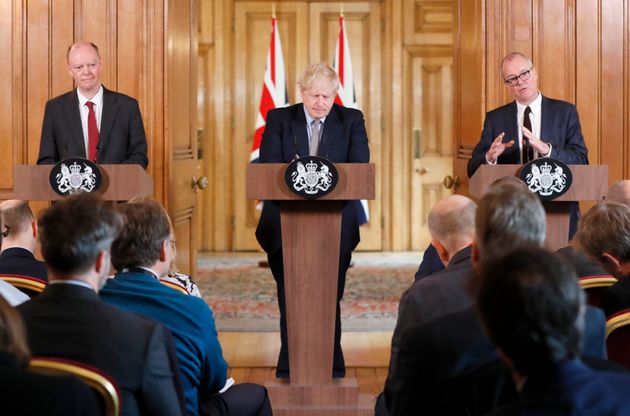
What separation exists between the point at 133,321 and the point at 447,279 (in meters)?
0.87

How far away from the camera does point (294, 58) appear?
455 inches

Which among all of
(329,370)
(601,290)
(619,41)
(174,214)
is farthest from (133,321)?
(619,41)

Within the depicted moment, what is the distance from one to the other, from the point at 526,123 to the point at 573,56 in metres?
1.45

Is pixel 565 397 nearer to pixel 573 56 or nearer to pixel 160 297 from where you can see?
pixel 160 297

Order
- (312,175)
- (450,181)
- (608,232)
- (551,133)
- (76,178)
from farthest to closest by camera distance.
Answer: (450,181) < (551,133) < (76,178) < (312,175) < (608,232)

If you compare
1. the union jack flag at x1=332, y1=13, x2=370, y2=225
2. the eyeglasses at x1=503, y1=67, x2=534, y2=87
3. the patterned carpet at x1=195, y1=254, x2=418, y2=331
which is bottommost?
the patterned carpet at x1=195, y1=254, x2=418, y2=331

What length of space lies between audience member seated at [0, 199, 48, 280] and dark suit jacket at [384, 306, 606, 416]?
6.25 ft

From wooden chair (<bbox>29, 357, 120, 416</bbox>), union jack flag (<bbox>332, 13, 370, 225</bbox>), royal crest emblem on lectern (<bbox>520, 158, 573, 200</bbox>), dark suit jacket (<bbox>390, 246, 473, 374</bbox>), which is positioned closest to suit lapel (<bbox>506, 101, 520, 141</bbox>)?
royal crest emblem on lectern (<bbox>520, 158, 573, 200</bbox>)

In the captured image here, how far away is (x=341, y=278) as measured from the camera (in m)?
5.06

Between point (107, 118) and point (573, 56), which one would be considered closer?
point (107, 118)

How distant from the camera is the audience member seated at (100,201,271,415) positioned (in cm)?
290

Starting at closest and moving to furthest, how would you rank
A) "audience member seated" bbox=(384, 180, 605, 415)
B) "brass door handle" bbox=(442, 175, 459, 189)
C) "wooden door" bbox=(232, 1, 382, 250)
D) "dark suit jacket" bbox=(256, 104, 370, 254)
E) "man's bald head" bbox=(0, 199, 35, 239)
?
"audience member seated" bbox=(384, 180, 605, 415) < "man's bald head" bbox=(0, 199, 35, 239) < "dark suit jacket" bbox=(256, 104, 370, 254) < "brass door handle" bbox=(442, 175, 459, 189) < "wooden door" bbox=(232, 1, 382, 250)

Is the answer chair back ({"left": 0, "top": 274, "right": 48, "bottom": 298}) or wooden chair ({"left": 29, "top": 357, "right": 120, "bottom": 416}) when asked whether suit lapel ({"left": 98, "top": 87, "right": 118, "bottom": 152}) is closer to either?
chair back ({"left": 0, "top": 274, "right": 48, "bottom": 298})

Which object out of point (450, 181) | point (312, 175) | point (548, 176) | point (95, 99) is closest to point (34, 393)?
point (312, 175)
